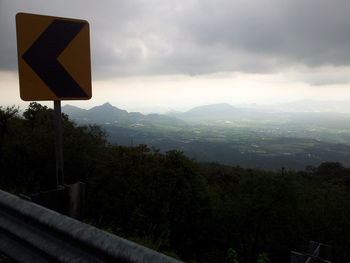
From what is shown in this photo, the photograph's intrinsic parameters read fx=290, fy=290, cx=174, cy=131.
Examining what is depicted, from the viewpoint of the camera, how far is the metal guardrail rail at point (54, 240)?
1.72m

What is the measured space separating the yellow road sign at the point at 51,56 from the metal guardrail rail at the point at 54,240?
1121 mm

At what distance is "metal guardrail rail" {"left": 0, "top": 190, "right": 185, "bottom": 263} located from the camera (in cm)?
172

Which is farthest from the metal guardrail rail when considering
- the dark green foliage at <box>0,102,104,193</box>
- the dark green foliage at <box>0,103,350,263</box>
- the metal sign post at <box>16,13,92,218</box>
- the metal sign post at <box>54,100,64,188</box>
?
the dark green foliage at <box>0,102,104,193</box>

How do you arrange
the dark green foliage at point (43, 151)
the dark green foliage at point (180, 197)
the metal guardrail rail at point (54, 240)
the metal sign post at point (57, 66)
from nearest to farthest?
the metal guardrail rail at point (54, 240), the metal sign post at point (57, 66), the dark green foliage at point (43, 151), the dark green foliage at point (180, 197)

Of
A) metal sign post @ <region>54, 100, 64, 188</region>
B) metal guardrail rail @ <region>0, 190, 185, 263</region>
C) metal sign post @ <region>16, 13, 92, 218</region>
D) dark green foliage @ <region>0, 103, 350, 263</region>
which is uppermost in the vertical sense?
metal sign post @ <region>16, 13, 92, 218</region>

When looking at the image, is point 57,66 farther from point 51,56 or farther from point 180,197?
point 180,197

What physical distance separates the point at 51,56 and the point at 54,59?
4cm

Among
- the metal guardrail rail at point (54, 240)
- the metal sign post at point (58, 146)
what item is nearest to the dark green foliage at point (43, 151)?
the metal sign post at point (58, 146)

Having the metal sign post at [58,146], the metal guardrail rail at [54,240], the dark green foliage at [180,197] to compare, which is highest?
the metal sign post at [58,146]

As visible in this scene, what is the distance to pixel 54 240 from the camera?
208 centimetres

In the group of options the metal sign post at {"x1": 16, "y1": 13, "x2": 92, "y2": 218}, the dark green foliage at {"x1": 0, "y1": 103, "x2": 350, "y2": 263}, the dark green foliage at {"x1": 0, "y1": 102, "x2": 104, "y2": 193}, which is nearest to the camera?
the metal sign post at {"x1": 16, "y1": 13, "x2": 92, "y2": 218}

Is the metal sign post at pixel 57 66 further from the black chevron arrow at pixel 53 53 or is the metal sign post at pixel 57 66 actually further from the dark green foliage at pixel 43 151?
the dark green foliage at pixel 43 151

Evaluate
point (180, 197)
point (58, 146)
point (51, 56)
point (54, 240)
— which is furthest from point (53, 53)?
point (180, 197)

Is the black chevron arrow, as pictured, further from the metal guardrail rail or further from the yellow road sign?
the metal guardrail rail
